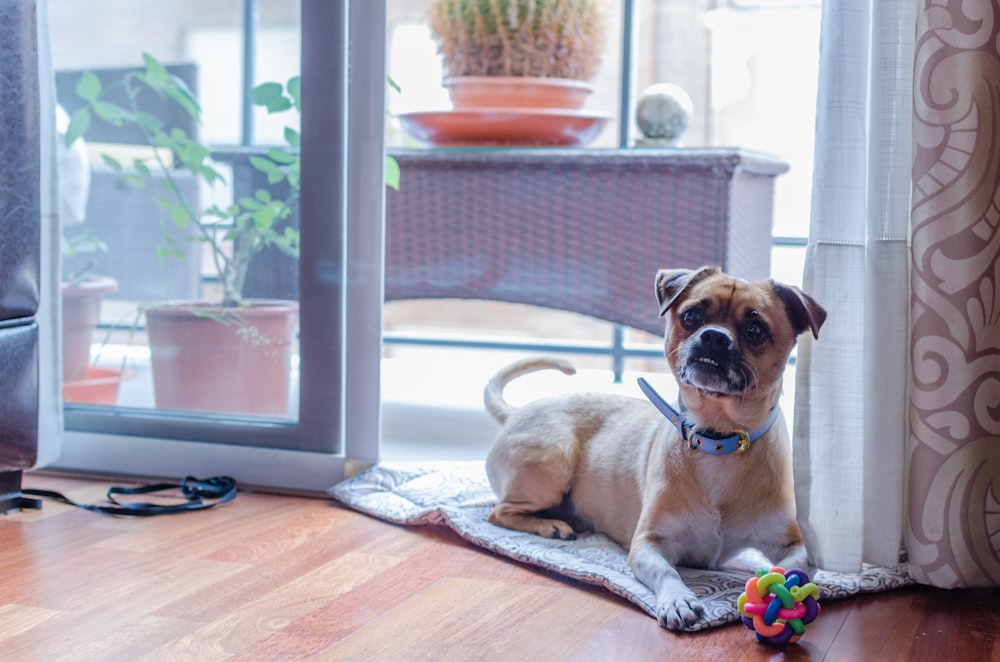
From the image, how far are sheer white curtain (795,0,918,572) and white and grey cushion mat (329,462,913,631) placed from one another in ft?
0.36

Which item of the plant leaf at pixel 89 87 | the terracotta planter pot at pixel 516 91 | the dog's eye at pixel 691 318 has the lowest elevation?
the dog's eye at pixel 691 318

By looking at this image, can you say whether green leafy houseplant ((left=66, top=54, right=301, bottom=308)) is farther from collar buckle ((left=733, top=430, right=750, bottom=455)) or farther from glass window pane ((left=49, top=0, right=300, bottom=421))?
collar buckle ((left=733, top=430, right=750, bottom=455))

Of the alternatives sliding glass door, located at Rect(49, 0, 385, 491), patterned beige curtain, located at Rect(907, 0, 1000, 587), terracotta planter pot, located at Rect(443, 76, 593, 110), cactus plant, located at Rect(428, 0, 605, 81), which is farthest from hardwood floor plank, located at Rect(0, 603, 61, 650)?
cactus plant, located at Rect(428, 0, 605, 81)

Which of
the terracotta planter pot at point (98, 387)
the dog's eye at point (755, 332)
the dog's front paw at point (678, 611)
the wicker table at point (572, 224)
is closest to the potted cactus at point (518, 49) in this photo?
the wicker table at point (572, 224)

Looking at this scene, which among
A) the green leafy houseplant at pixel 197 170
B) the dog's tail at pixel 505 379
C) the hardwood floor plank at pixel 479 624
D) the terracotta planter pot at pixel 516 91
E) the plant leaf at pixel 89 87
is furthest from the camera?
the terracotta planter pot at pixel 516 91

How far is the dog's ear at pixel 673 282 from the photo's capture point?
1810mm

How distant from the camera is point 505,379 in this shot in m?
2.34

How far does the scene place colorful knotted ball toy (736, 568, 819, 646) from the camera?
151 centimetres

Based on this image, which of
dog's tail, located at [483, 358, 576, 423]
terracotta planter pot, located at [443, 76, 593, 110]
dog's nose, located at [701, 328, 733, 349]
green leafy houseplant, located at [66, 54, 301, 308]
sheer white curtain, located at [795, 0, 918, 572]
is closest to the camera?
dog's nose, located at [701, 328, 733, 349]

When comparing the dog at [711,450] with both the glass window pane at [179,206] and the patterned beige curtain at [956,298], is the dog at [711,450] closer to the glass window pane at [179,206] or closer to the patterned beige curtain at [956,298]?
the patterned beige curtain at [956,298]

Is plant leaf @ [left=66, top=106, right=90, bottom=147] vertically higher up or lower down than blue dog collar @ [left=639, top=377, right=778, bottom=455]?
higher up

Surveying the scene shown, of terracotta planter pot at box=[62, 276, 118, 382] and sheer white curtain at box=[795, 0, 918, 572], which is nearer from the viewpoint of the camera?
sheer white curtain at box=[795, 0, 918, 572]

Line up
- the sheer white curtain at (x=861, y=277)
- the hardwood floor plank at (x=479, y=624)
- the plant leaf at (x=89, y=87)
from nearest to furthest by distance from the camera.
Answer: the hardwood floor plank at (x=479, y=624) < the sheer white curtain at (x=861, y=277) < the plant leaf at (x=89, y=87)

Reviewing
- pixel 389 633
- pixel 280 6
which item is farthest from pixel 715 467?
pixel 280 6
